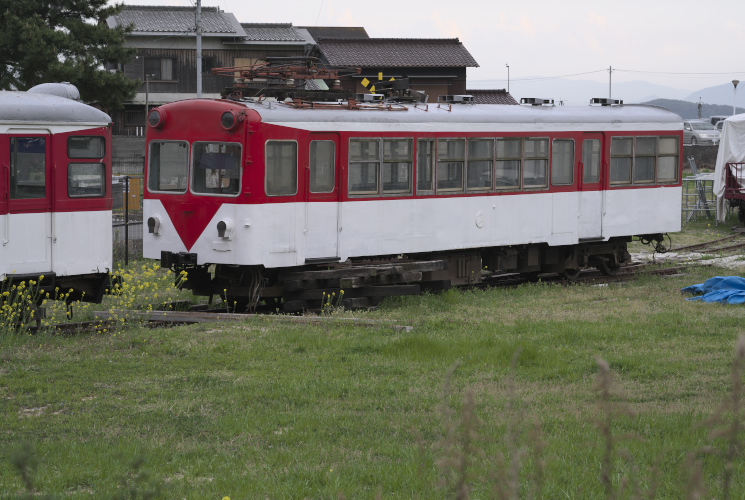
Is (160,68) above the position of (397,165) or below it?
above

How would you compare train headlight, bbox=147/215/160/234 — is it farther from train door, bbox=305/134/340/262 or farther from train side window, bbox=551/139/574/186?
train side window, bbox=551/139/574/186

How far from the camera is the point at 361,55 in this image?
42.4 m

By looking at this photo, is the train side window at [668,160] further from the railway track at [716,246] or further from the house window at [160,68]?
the house window at [160,68]

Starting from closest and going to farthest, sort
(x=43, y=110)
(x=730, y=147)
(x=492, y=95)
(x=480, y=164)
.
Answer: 1. (x=43, y=110)
2. (x=480, y=164)
3. (x=730, y=147)
4. (x=492, y=95)

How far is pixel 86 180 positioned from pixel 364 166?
3.82m

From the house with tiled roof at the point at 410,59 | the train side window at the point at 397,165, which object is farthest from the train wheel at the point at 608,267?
the house with tiled roof at the point at 410,59

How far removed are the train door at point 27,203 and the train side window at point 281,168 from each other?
271 cm

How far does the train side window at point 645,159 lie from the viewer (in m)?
17.9

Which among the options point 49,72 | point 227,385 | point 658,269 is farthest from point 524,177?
point 49,72

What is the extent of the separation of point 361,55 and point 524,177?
27.4 m

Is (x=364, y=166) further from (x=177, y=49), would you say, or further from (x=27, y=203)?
(x=177, y=49)

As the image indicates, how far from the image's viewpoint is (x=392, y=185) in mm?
14328

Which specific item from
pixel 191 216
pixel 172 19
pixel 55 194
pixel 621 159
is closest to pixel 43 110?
pixel 55 194

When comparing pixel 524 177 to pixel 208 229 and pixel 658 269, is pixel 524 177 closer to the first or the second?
pixel 658 269
